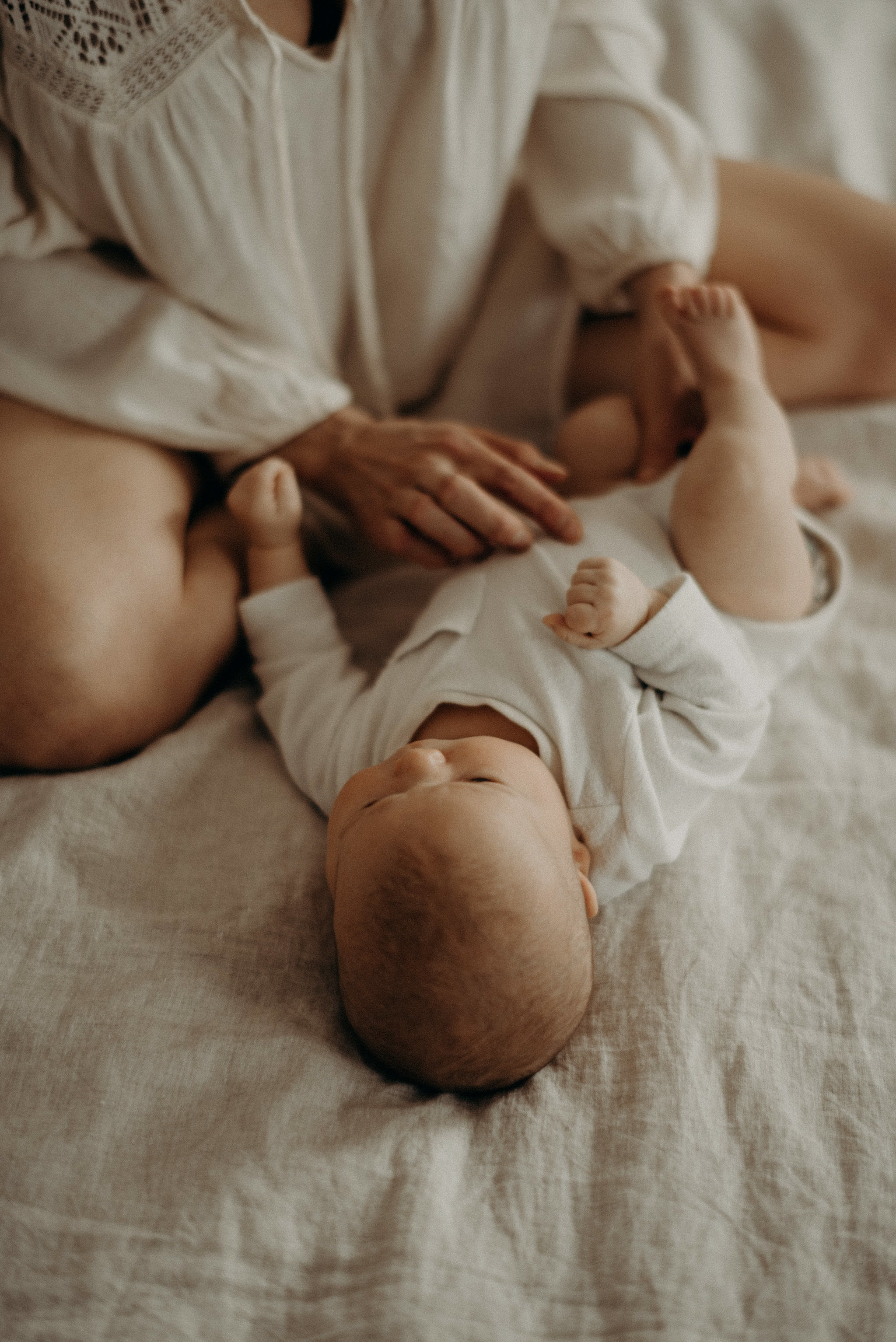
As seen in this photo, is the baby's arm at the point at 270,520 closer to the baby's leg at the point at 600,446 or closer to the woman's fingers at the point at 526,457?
the woman's fingers at the point at 526,457

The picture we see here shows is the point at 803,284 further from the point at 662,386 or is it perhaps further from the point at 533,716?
the point at 533,716

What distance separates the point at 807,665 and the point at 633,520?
0.27m

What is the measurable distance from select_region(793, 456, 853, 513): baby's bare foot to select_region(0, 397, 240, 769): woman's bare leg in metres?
0.70

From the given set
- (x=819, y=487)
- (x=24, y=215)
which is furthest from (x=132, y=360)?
(x=819, y=487)

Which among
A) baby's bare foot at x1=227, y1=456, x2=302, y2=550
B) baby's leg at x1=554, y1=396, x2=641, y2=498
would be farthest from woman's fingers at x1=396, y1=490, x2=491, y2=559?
baby's leg at x1=554, y1=396, x2=641, y2=498

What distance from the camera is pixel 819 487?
1.07 metres

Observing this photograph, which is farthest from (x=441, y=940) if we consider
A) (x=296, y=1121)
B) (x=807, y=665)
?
(x=807, y=665)

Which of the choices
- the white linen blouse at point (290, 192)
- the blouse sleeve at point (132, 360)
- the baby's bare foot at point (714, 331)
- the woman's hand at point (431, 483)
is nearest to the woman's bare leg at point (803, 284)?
the white linen blouse at point (290, 192)

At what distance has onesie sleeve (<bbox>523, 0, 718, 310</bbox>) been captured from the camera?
3.25 feet

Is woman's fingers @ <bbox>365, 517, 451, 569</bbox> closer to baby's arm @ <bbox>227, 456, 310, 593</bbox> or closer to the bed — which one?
baby's arm @ <bbox>227, 456, 310, 593</bbox>

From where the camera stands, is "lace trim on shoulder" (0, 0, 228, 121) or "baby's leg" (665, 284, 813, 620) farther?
"baby's leg" (665, 284, 813, 620)

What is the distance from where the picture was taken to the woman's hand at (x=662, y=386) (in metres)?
1.00

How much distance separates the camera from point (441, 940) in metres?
0.63

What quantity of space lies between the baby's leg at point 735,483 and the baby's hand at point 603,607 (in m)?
0.13
